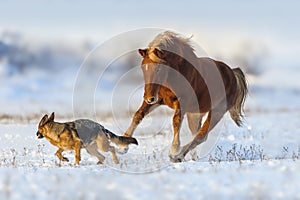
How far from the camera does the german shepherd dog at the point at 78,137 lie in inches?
383

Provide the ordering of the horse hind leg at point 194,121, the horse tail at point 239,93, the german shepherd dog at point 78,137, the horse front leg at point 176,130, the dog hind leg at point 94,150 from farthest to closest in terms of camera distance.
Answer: the horse tail at point 239,93 < the horse hind leg at point 194,121 < the horse front leg at point 176,130 < the dog hind leg at point 94,150 < the german shepherd dog at point 78,137

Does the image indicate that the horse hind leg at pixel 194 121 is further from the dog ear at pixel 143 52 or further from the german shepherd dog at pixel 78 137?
the german shepherd dog at pixel 78 137

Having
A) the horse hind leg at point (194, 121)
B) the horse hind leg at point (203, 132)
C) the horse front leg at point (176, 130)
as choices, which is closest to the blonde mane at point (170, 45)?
the horse front leg at point (176, 130)

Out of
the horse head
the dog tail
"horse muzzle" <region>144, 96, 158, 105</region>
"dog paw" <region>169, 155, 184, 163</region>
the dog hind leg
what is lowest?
"dog paw" <region>169, 155, 184, 163</region>

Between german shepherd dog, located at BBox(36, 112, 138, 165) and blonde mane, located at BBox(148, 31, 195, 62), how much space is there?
1.62 metres

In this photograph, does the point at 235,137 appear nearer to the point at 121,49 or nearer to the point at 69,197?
the point at 121,49

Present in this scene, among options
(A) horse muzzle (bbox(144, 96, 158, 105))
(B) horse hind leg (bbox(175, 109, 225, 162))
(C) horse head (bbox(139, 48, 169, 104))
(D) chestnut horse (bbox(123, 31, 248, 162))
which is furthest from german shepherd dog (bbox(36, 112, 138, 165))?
(B) horse hind leg (bbox(175, 109, 225, 162))

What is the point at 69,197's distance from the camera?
21.4 ft

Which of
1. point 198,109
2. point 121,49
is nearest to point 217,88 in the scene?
point 198,109

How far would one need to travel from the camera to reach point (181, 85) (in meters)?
10.6

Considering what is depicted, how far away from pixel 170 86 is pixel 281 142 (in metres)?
5.79

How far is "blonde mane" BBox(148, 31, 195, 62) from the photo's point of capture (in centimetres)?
1029

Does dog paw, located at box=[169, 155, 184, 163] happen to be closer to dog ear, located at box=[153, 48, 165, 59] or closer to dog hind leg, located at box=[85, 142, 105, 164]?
dog hind leg, located at box=[85, 142, 105, 164]

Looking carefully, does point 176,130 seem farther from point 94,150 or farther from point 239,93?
point 239,93
